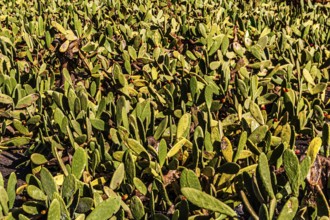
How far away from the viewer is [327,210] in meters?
1.79

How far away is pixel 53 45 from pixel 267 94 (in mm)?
1921

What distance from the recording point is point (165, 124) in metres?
2.52

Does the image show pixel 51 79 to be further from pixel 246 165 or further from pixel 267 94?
pixel 246 165

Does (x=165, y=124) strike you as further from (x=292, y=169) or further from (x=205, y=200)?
(x=292, y=169)

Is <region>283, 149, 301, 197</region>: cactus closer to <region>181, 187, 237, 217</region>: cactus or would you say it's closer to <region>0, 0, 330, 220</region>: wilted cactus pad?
<region>0, 0, 330, 220</region>: wilted cactus pad

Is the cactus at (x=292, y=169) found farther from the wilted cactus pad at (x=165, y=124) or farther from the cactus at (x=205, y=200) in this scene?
the cactus at (x=205, y=200)

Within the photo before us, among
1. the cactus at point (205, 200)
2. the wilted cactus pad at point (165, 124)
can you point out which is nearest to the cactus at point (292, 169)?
the wilted cactus pad at point (165, 124)

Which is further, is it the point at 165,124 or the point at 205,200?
the point at 165,124

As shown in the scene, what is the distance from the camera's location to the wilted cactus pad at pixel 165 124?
2010 millimetres

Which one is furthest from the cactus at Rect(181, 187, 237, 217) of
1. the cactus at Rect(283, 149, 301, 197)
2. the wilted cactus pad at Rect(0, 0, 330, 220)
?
the cactus at Rect(283, 149, 301, 197)

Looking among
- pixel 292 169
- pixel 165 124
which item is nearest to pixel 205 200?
pixel 292 169

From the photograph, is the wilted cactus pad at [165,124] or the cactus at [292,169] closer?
the cactus at [292,169]

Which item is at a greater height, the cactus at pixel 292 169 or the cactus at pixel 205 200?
the cactus at pixel 292 169

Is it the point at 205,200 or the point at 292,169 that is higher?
the point at 292,169
